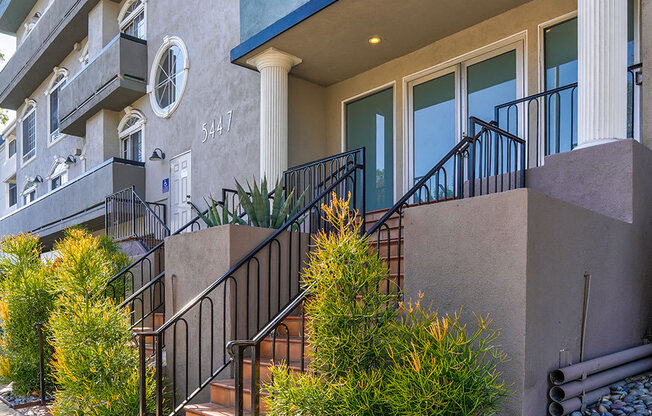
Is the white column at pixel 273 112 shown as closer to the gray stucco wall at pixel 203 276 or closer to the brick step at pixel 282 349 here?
the gray stucco wall at pixel 203 276

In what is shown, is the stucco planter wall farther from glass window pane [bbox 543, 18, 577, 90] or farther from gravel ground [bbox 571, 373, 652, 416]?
glass window pane [bbox 543, 18, 577, 90]

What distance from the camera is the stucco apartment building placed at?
3693 millimetres

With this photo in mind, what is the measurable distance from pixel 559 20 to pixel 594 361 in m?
4.87

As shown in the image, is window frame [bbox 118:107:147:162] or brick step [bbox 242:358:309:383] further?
window frame [bbox 118:107:147:162]

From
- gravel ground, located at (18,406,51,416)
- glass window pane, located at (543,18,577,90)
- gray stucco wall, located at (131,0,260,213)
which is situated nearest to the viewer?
gravel ground, located at (18,406,51,416)

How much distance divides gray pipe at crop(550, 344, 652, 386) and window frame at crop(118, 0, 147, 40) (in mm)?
14003

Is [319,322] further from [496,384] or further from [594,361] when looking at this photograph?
[594,361]

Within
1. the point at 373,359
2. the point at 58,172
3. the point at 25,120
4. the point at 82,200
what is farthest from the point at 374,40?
the point at 25,120

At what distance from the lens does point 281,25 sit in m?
7.89

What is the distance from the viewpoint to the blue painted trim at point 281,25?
7280mm

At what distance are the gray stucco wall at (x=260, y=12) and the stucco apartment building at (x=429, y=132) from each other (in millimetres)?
36

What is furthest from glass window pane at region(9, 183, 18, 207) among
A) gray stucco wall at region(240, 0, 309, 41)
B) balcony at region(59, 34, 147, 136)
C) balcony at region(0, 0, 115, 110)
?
gray stucco wall at region(240, 0, 309, 41)

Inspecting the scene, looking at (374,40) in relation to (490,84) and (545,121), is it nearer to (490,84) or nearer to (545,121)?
(490,84)

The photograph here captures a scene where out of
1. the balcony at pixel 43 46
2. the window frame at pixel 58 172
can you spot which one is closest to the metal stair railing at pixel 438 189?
the balcony at pixel 43 46
